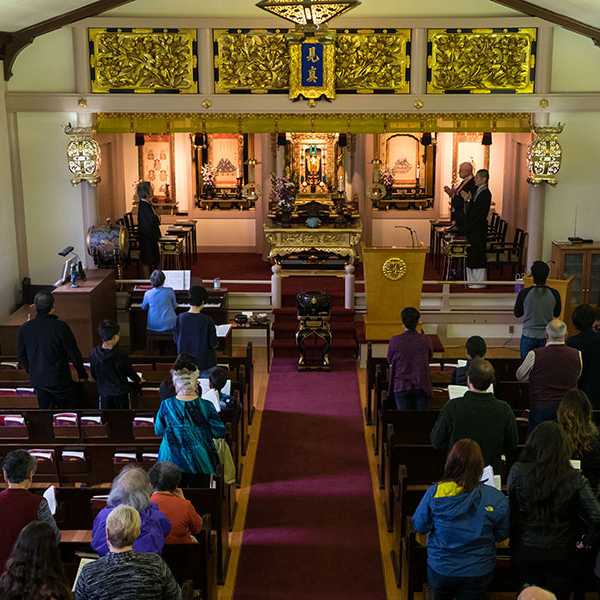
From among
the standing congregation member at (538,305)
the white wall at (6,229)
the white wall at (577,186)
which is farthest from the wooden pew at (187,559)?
the white wall at (577,186)

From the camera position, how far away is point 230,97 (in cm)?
1348

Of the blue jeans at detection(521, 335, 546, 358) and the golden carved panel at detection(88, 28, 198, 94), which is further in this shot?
the golden carved panel at detection(88, 28, 198, 94)

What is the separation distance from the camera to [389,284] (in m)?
12.7

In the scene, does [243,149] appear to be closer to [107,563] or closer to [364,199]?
[364,199]

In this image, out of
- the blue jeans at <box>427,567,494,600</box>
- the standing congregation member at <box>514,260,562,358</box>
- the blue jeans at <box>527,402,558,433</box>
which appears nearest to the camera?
the blue jeans at <box>427,567,494,600</box>

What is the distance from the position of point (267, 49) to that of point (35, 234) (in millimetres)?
4354

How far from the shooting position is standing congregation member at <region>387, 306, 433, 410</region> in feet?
26.8

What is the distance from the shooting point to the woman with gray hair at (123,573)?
13.8 ft

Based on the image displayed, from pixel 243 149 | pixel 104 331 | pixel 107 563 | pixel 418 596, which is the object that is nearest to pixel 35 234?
pixel 243 149

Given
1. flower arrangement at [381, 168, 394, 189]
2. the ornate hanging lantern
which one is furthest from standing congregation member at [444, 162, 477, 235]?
the ornate hanging lantern

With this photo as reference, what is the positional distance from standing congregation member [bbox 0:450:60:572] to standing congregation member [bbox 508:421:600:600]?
2.44 m

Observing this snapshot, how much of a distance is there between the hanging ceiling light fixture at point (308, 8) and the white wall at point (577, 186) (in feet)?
18.1

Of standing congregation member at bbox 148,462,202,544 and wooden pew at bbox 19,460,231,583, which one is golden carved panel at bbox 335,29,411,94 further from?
standing congregation member at bbox 148,462,202,544

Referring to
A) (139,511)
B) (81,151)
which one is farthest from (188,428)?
(81,151)
